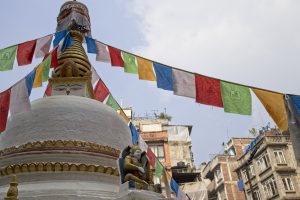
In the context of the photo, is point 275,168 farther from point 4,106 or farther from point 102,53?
point 4,106

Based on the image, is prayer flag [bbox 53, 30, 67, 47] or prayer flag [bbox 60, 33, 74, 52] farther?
prayer flag [bbox 60, 33, 74, 52]

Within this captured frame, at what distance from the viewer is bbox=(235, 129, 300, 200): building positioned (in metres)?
27.5

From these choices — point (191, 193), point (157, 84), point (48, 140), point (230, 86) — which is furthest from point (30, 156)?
point (191, 193)

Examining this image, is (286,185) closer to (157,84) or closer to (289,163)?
(289,163)

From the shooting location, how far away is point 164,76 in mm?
9742

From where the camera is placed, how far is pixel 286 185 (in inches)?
Answer: 1089

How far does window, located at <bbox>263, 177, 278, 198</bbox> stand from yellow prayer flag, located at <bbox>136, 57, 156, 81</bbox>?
22.1m

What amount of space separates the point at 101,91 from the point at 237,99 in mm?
6415

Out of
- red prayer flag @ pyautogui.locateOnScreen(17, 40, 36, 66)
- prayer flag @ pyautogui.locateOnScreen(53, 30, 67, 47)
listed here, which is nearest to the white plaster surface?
red prayer flag @ pyautogui.locateOnScreen(17, 40, 36, 66)

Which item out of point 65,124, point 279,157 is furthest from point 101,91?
point 279,157

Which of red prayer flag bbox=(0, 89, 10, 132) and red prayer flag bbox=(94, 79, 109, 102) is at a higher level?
red prayer flag bbox=(94, 79, 109, 102)

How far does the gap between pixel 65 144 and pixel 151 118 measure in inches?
1214

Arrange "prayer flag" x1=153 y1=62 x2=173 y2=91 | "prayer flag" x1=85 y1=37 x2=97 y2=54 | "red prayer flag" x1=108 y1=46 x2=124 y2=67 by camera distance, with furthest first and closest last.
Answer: "prayer flag" x1=85 y1=37 x2=97 y2=54
"red prayer flag" x1=108 y1=46 x2=124 y2=67
"prayer flag" x1=153 y1=62 x2=173 y2=91

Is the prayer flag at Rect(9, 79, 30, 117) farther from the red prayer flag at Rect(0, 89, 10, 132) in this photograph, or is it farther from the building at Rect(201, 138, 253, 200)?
A: the building at Rect(201, 138, 253, 200)
